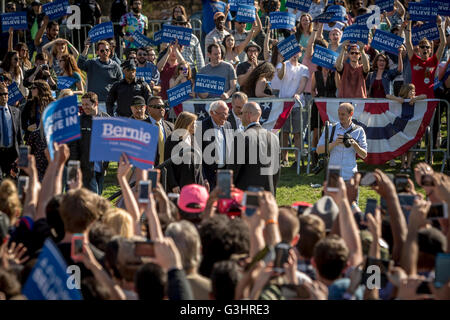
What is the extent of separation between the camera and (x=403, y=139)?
40.8 ft

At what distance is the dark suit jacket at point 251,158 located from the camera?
8.12m

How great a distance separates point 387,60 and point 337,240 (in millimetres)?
9096

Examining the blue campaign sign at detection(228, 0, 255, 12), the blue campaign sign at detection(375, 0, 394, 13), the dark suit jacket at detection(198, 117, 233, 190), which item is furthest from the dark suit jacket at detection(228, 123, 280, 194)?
the blue campaign sign at detection(375, 0, 394, 13)

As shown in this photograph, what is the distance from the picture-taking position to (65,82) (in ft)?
42.1

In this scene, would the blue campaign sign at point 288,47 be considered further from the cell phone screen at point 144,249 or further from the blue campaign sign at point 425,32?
the cell phone screen at point 144,249

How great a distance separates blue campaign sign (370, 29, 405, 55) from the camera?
12.8 metres

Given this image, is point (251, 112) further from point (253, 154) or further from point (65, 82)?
point (65, 82)

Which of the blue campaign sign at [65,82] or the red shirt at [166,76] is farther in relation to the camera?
the red shirt at [166,76]

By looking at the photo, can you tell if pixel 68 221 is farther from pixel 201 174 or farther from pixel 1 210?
pixel 201 174

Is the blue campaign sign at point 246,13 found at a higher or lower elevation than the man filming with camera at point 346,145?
higher

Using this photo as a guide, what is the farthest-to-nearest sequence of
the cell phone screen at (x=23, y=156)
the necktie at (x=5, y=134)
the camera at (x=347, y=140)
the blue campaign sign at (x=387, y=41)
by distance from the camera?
the blue campaign sign at (x=387, y=41) → the necktie at (x=5, y=134) → the camera at (x=347, y=140) → the cell phone screen at (x=23, y=156)

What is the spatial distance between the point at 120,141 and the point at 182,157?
207 centimetres

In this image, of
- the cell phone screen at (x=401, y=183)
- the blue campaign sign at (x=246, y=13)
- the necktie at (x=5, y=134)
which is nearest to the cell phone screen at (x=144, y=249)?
the cell phone screen at (x=401, y=183)

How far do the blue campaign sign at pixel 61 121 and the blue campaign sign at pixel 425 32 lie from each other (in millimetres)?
8469
